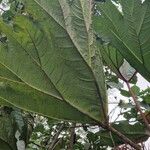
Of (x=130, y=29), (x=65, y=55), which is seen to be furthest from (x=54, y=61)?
(x=130, y=29)

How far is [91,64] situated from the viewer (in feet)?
2.68

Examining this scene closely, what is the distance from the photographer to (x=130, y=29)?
A: 33.8 inches

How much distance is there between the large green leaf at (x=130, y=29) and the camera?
0.84 m

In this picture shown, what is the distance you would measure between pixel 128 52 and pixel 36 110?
0.24m

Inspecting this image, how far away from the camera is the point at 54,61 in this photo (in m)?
0.81

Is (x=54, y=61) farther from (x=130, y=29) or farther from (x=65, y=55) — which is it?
(x=130, y=29)

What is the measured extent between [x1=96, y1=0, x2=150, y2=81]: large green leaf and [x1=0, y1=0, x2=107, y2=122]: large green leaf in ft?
0.28

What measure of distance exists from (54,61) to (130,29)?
0.18 m

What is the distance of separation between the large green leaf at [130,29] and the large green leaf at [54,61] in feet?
0.28

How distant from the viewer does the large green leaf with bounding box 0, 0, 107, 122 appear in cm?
79

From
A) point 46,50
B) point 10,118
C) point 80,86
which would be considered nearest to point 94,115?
point 80,86

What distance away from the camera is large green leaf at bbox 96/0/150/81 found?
84 centimetres

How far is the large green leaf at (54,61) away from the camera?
2.61 feet

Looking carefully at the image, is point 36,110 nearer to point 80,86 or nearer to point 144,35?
point 80,86
